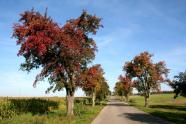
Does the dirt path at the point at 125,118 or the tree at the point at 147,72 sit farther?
the tree at the point at 147,72

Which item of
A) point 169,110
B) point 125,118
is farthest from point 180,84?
point 125,118

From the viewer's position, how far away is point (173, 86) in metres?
54.3

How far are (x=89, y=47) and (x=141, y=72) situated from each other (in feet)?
109

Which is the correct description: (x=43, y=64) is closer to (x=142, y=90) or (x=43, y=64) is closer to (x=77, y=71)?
(x=77, y=71)

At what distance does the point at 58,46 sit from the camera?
29578 millimetres

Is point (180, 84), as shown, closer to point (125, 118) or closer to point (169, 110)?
point (169, 110)

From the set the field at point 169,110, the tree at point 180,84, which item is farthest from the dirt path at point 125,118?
the tree at point 180,84

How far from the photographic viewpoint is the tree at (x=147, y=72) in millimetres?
62672

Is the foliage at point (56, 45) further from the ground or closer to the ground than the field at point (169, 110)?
further from the ground

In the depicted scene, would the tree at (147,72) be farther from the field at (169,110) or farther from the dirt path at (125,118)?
the dirt path at (125,118)

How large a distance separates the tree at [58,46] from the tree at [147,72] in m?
32.8

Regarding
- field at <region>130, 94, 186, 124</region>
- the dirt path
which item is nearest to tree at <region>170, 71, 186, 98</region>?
field at <region>130, 94, 186, 124</region>

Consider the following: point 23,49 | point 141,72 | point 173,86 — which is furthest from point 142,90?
point 23,49

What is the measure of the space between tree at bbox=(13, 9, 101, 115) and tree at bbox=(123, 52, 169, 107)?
108ft
